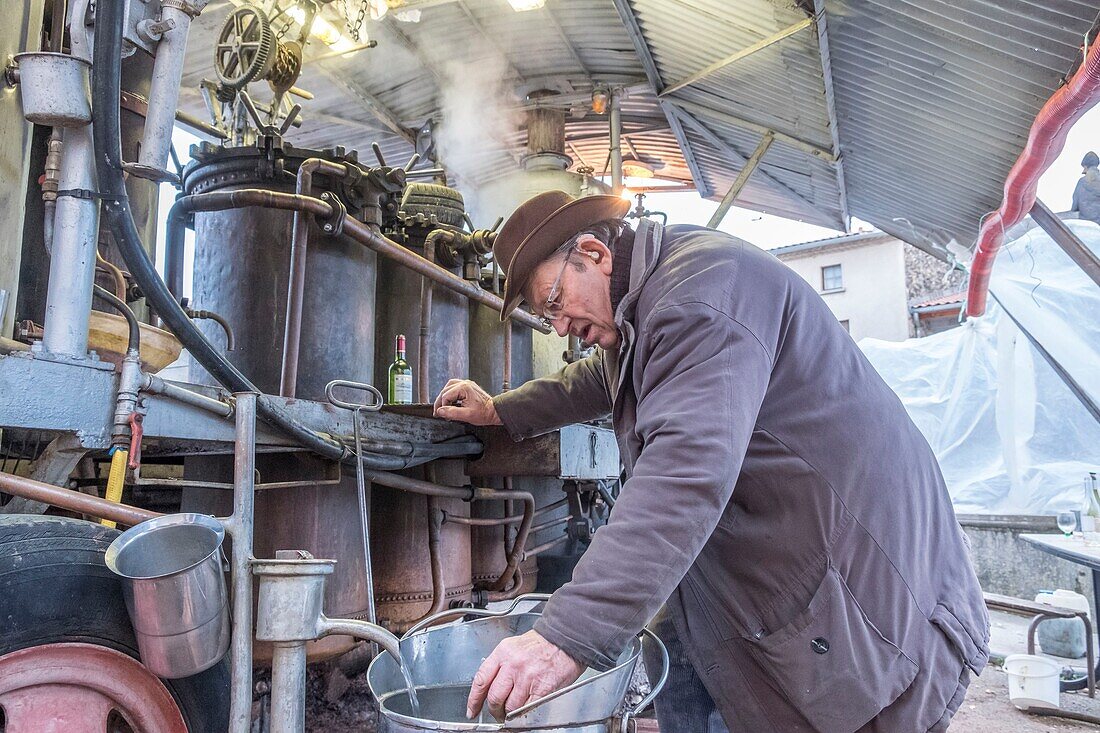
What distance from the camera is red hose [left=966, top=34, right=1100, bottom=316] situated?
161 inches

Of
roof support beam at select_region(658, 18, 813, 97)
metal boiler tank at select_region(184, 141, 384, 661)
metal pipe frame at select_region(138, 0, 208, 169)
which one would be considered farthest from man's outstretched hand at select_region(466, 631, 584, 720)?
roof support beam at select_region(658, 18, 813, 97)

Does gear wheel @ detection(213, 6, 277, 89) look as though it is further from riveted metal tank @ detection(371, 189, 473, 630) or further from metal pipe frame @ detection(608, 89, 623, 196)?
metal pipe frame @ detection(608, 89, 623, 196)

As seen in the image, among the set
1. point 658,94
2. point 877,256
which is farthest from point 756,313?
point 877,256

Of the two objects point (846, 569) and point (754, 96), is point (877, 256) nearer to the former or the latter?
point (754, 96)

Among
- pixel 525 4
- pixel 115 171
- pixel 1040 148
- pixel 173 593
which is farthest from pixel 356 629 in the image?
pixel 525 4

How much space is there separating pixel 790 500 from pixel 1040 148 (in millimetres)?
4276

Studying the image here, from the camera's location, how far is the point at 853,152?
276 inches

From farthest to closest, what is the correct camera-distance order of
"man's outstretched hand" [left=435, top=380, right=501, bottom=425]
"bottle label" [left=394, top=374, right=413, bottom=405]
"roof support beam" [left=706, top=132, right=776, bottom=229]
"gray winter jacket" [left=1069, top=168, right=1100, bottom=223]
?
"roof support beam" [left=706, top=132, right=776, bottom=229] → "gray winter jacket" [left=1069, top=168, right=1100, bottom=223] → "bottle label" [left=394, top=374, right=413, bottom=405] → "man's outstretched hand" [left=435, top=380, right=501, bottom=425]

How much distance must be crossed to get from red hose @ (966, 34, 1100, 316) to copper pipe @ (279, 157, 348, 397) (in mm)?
4012

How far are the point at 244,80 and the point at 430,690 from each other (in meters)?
3.10

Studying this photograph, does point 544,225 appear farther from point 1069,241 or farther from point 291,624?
point 1069,241

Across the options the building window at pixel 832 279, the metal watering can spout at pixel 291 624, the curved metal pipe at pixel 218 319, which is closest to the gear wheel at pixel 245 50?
the curved metal pipe at pixel 218 319

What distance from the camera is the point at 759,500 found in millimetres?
1896

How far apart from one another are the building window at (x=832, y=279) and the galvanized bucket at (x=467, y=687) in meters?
27.1
